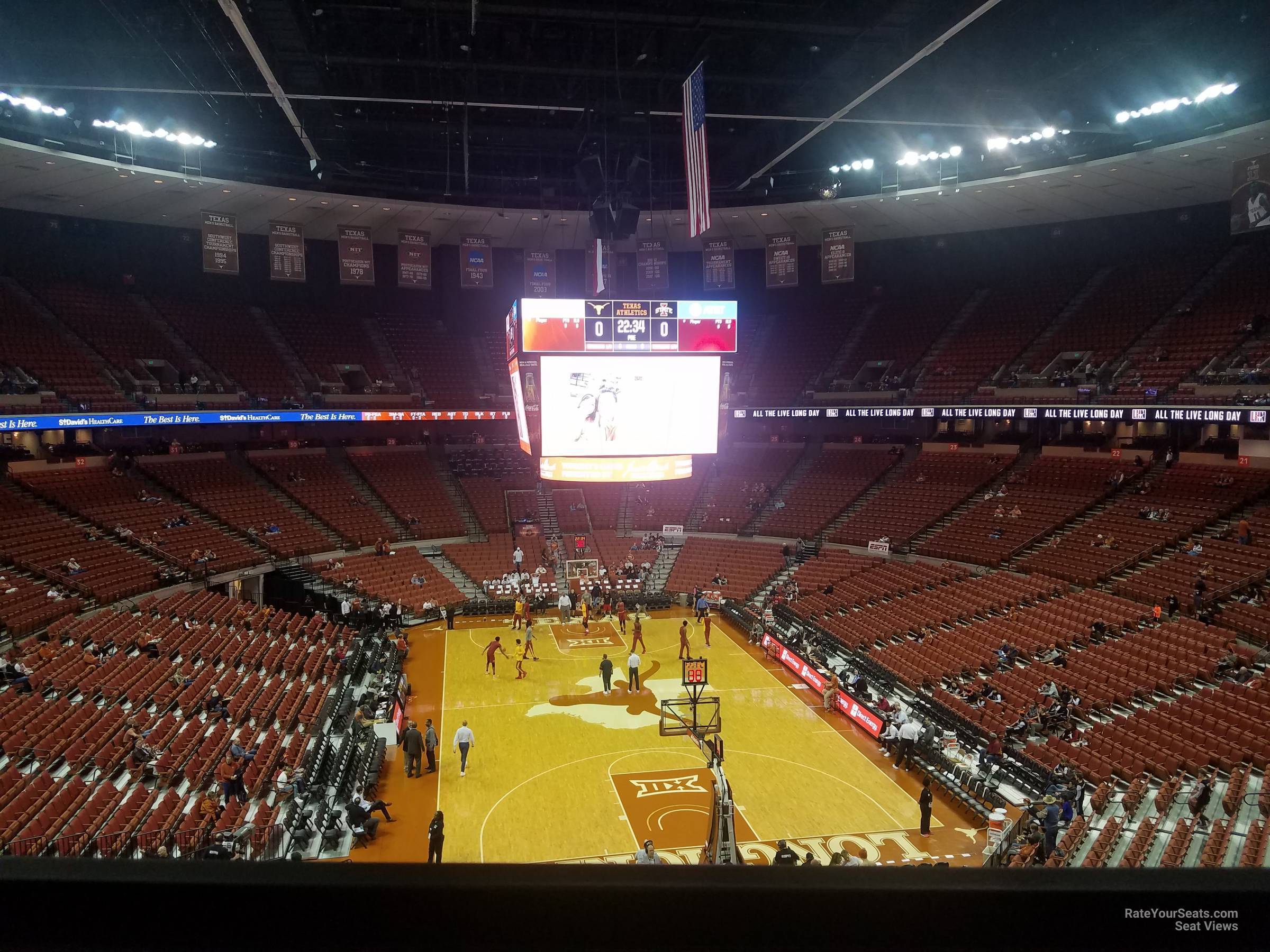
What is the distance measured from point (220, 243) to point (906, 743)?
81.4 ft

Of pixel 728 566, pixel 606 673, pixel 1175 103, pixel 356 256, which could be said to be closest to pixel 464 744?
pixel 606 673

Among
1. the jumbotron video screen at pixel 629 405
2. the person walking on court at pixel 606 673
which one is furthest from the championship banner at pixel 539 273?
the person walking on court at pixel 606 673

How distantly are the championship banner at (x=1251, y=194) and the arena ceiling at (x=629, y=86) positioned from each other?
2.41 meters

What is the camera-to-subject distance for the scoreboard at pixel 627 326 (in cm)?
2188

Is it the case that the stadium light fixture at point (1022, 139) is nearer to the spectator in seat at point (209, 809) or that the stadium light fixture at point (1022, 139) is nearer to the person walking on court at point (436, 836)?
the person walking on court at point (436, 836)

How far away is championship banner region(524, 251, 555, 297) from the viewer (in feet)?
102

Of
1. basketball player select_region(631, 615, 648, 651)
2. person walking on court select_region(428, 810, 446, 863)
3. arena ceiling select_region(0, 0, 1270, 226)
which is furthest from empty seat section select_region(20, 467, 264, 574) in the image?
person walking on court select_region(428, 810, 446, 863)

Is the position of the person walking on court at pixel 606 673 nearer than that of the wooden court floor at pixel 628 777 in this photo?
No

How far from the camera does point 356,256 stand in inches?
1100

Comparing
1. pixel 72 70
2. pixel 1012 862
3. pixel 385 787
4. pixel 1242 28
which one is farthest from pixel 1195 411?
pixel 72 70

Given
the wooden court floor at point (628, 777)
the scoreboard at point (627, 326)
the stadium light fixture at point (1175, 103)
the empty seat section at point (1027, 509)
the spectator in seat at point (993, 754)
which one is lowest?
the wooden court floor at point (628, 777)

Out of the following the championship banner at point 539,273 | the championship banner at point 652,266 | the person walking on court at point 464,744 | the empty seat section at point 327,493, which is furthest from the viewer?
the empty seat section at point 327,493

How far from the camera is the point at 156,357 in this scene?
32469 mm

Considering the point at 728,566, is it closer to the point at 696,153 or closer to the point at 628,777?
the point at 628,777
